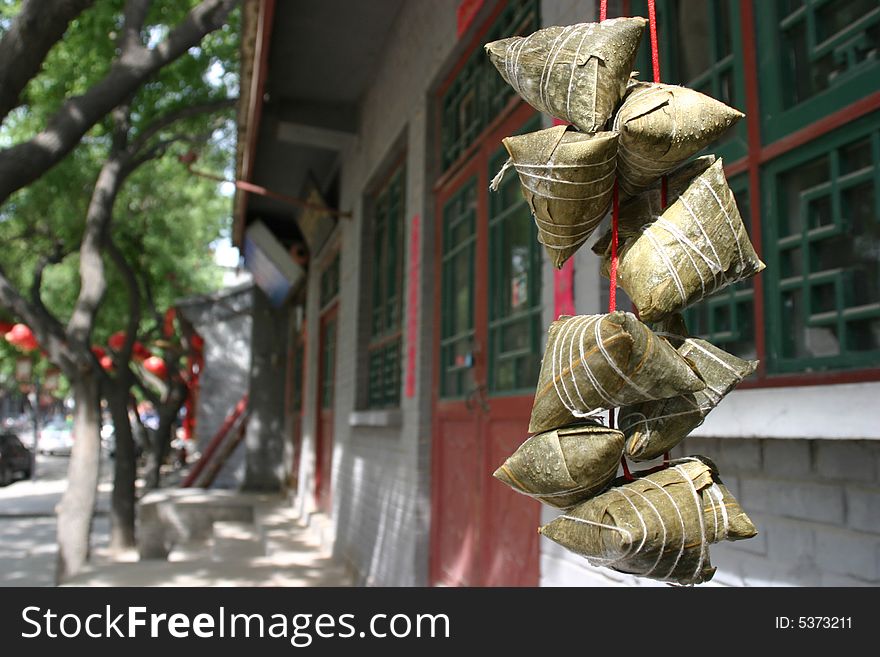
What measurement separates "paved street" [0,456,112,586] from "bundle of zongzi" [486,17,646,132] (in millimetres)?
8487

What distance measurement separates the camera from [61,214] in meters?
13.0

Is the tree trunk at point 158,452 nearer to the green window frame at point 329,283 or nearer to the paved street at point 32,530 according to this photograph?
the paved street at point 32,530

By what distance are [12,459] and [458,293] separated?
20999 mm

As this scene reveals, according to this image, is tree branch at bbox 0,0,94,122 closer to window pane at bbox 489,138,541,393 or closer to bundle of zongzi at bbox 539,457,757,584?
window pane at bbox 489,138,541,393

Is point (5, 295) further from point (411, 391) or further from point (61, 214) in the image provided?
point (61, 214)

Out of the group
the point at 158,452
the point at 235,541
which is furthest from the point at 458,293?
the point at 158,452

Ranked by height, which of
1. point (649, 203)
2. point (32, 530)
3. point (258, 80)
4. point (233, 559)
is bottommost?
point (32, 530)

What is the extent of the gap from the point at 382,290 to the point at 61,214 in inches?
341

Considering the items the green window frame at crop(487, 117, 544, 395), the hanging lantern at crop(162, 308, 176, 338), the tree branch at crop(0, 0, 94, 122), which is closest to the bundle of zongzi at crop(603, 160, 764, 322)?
the green window frame at crop(487, 117, 544, 395)

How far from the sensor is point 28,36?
13.7 feet

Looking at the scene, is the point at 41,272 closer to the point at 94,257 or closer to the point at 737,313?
the point at 94,257

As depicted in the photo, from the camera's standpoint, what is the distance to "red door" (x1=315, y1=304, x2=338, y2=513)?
9320mm

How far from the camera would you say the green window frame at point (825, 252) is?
1877 mm

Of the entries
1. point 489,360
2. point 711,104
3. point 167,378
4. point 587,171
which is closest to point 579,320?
point 587,171
